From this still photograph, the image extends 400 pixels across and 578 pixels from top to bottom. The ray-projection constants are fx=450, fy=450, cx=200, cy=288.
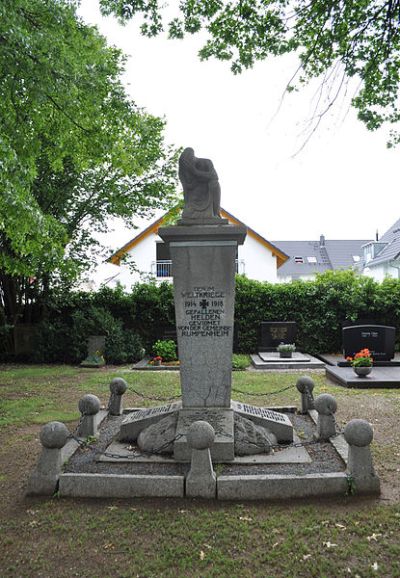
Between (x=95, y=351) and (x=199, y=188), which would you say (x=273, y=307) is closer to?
(x=95, y=351)

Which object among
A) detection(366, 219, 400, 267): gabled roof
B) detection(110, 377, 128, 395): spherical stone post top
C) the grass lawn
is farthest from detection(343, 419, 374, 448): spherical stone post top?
detection(366, 219, 400, 267): gabled roof

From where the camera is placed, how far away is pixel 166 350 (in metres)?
15.1

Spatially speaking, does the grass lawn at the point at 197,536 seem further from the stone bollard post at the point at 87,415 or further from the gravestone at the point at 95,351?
the gravestone at the point at 95,351

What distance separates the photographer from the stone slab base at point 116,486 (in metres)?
4.44

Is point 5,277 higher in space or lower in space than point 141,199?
lower

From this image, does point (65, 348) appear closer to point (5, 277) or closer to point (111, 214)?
point (5, 277)

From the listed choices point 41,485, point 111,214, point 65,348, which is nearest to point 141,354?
point 65,348

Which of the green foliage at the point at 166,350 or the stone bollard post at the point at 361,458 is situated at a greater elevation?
the green foliage at the point at 166,350

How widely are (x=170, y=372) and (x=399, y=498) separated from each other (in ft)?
30.4

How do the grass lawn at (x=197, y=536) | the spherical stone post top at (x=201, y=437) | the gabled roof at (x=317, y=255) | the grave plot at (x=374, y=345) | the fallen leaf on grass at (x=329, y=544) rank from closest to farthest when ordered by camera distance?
1. the grass lawn at (x=197, y=536)
2. the fallen leaf on grass at (x=329, y=544)
3. the spherical stone post top at (x=201, y=437)
4. the grave plot at (x=374, y=345)
5. the gabled roof at (x=317, y=255)

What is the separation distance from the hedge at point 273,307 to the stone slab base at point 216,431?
35.7 ft

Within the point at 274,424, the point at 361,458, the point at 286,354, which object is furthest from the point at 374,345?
the point at 361,458

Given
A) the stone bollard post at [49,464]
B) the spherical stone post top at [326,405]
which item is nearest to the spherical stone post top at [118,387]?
the stone bollard post at [49,464]

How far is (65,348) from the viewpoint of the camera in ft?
51.6
